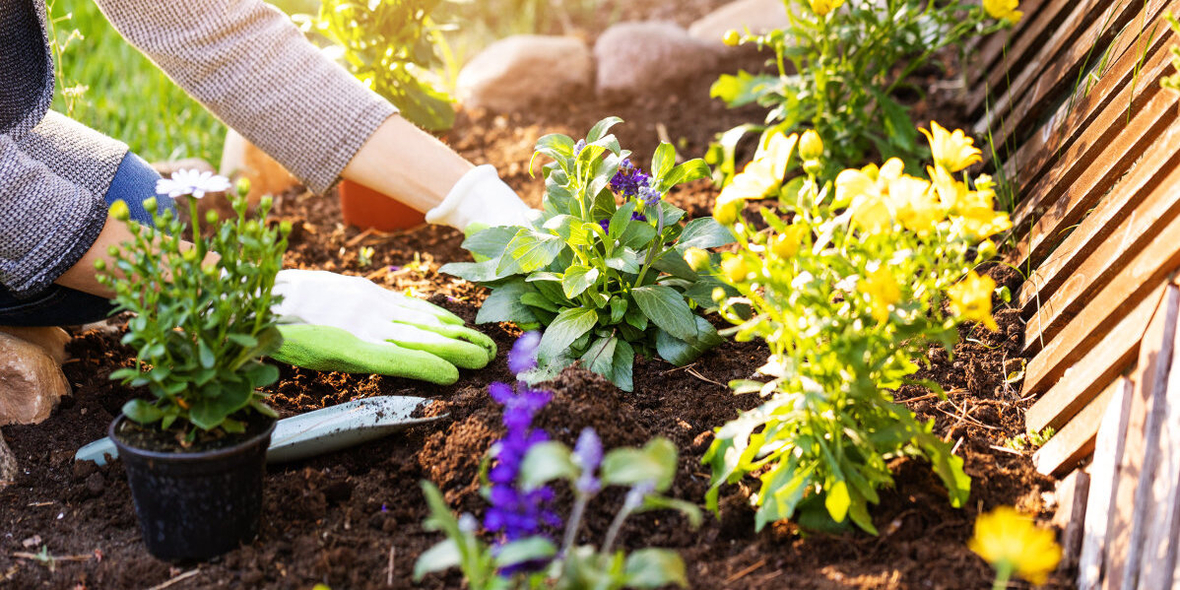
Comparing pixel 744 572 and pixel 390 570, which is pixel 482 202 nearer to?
pixel 390 570

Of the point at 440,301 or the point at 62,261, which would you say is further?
the point at 440,301

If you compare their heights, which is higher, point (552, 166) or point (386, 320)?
point (552, 166)

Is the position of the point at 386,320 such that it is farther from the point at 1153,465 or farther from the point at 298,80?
the point at 1153,465

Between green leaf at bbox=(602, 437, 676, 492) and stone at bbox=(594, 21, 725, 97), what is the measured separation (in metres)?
2.37

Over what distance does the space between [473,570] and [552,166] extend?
1011 mm

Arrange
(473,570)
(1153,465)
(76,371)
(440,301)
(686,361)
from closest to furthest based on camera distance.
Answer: (473,570) → (1153,465) → (686,361) → (76,371) → (440,301)

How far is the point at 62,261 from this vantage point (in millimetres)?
1602

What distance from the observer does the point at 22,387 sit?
170 cm

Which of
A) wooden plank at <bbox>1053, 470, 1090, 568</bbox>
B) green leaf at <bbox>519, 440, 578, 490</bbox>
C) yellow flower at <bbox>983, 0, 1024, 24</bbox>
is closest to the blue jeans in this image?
green leaf at <bbox>519, 440, 578, 490</bbox>

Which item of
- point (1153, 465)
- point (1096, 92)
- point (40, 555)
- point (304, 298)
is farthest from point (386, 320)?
point (1096, 92)

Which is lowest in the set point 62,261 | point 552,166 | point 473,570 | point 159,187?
point 473,570

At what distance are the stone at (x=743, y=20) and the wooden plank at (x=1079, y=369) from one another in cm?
197

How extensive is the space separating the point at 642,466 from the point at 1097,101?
136 centimetres

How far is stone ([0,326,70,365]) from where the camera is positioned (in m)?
1.81
